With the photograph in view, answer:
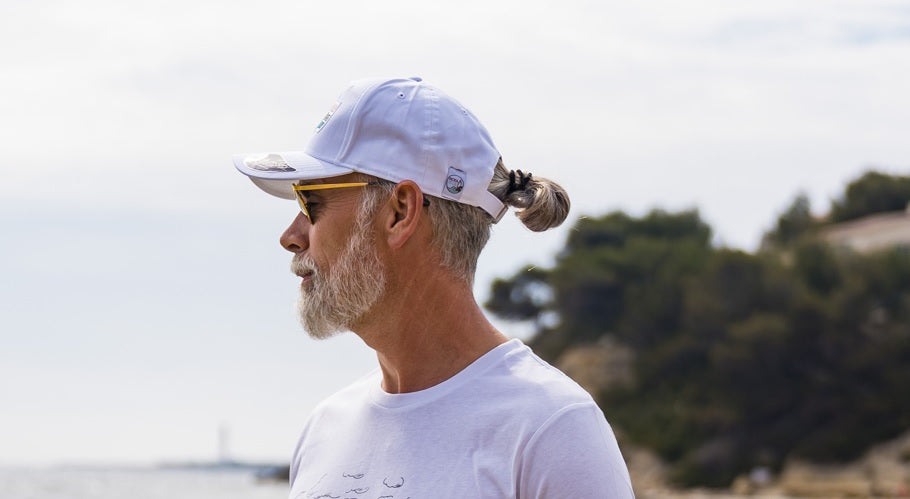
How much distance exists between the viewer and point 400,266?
2129 millimetres

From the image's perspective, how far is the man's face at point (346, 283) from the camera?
6.92ft

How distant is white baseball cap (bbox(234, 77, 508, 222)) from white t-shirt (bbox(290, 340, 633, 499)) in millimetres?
291

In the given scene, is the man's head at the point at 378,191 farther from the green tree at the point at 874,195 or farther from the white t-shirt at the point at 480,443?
the green tree at the point at 874,195

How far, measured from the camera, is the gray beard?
6.92ft

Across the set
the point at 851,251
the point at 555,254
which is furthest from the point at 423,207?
the point at 555,254

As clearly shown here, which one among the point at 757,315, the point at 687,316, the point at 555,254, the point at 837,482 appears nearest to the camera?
the point at 837,482

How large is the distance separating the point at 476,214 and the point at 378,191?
0.56 feet

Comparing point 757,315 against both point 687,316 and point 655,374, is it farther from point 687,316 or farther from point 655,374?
point 655,374

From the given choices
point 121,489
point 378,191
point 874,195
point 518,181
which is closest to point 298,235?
point 378,191

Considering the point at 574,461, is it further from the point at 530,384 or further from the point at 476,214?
the point at 476,214

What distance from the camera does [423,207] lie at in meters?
2.12

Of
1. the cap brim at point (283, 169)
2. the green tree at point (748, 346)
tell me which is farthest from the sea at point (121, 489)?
the cap brim at point (283, 169)

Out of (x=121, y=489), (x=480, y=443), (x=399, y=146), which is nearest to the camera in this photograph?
(x=480, y=443)

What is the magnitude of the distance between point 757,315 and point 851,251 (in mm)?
3168
